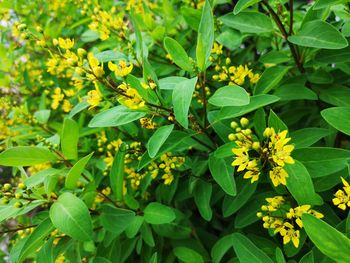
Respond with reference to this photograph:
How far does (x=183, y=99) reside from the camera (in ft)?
3.22

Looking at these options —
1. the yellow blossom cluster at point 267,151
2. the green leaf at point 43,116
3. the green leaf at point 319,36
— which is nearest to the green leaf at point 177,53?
the yellow blossom cluster at point 267,151

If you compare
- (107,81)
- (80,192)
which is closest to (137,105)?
(107,81)

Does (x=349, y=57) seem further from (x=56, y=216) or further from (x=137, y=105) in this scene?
(x=56, y=216)

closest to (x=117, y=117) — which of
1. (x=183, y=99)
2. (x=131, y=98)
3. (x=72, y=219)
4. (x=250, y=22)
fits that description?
(x=131, y=98)

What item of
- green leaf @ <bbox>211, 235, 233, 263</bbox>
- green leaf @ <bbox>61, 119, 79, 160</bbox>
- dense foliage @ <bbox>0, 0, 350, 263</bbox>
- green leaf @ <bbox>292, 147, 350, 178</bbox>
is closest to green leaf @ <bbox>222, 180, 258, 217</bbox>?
dense foliage @ <bbox>0, 0, 350, 263</bbox>

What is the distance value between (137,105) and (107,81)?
0.11 meters

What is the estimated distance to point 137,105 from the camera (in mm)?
1021

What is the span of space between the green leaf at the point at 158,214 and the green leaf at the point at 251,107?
1.33 ft

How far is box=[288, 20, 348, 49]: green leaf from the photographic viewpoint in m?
1.17

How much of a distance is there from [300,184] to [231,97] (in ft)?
0.97

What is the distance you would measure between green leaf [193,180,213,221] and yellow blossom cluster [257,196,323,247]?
0.25 meters

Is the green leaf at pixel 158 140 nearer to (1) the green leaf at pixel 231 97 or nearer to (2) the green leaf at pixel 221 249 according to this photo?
(1) the green leaf at pixel 231 97

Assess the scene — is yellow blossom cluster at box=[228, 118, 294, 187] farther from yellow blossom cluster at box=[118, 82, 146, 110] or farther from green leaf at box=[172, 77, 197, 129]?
yellow blossom cluster at box=[118, 82, 146, 110]

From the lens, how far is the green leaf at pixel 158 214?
1274 mm
